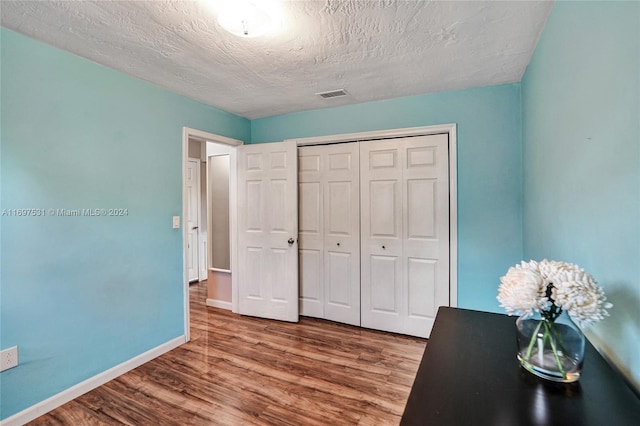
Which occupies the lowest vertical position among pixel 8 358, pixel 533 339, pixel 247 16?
pixel 8 358

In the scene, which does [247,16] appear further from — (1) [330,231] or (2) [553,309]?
(1) [330,231]

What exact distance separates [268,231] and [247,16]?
7.32 ft

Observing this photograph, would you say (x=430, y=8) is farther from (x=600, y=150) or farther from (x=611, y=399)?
(x=611, y=399)

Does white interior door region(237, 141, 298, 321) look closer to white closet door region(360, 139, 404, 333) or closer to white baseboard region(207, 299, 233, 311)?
white baseboard region(207, 299, 233, 311)

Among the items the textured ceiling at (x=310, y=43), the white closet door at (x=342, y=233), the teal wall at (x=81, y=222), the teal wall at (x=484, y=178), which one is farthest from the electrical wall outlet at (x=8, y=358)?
the teal wall at (x=484, y=178)

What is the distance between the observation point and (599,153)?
3.50 feet

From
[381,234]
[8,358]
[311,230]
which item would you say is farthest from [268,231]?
[8,358]

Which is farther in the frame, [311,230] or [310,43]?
[311,230]

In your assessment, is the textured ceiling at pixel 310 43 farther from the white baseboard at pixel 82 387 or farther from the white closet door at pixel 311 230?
the white baseboard at pixel 82 387

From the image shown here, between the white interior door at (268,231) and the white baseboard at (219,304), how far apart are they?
0.31m

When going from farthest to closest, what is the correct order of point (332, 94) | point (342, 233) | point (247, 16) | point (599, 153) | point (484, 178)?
1. point (342, 233)
2. point (332, 94)
3. point (484, 178)
4. point (247, 16)
5. point (599, 153)

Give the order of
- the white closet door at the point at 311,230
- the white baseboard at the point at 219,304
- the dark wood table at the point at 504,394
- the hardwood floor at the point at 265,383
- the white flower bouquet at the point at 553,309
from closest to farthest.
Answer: the dark wood table at the point at 504,394 < the white flower bouquet at the point at 553,309 < the hardwood floor at the point at 265,383 < the white closet door at the point at 311,230 < the white baseboard at the point at 219,304

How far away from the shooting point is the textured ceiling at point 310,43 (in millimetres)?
1587

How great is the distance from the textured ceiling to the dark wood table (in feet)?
5.55
